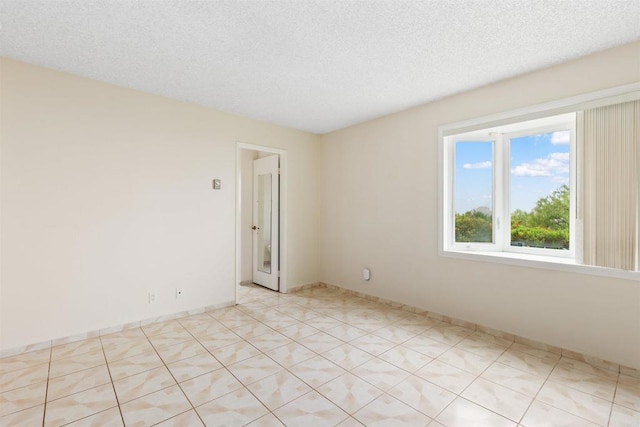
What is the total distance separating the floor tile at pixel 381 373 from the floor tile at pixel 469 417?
0.40 meters

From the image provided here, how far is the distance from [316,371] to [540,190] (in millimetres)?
2838

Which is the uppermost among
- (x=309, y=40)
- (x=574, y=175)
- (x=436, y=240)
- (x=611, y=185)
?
(x=309, y=40)

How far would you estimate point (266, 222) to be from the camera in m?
4.93

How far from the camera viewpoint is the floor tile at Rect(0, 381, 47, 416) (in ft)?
6.15

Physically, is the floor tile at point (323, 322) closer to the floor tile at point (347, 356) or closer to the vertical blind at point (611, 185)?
the floor tile at point (347, 356)

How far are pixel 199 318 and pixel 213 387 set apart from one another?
1517 millimetres

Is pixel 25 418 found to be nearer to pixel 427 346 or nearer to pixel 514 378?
pixel 427 346

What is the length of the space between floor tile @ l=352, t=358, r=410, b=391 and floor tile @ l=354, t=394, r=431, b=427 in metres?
0.17

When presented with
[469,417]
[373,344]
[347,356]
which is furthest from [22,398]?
[469,417]

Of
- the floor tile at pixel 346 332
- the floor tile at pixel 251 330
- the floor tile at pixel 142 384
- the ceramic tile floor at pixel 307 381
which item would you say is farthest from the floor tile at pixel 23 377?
the floor tile at pixel 346 332

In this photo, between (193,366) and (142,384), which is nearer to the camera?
(142,384)

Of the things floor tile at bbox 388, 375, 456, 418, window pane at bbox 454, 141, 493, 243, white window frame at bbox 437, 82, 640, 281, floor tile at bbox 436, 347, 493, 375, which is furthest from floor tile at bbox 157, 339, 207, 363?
window pane at bbox 454, 141, 493, 243

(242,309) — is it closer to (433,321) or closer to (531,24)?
(433,321)

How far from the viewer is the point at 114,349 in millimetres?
2666
